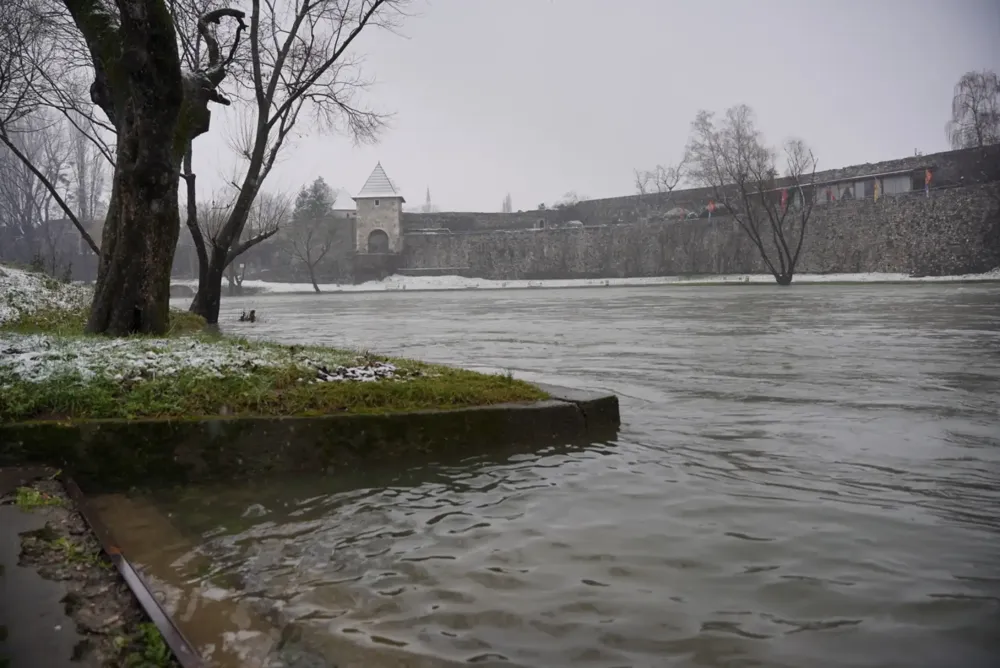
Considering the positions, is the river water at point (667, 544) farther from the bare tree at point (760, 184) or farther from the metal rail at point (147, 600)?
the bare tree at point (760, 184)

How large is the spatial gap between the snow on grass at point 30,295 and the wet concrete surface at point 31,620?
365 inches

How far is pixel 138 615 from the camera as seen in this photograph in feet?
7.08

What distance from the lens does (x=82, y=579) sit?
Answer: 2.38 meters

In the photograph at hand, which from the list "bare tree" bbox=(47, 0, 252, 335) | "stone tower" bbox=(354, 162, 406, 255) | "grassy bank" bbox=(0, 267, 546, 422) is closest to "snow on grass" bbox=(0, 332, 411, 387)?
"grassy bank" bbox=(0, 267, 546, 422)

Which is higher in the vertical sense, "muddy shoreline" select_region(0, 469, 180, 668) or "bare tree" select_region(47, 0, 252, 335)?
"bare tree" select_region(47, 0, 252, 335)

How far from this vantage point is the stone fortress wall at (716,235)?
4012cm

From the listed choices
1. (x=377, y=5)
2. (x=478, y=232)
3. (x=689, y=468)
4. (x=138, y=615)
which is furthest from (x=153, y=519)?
(x=478, y=232)

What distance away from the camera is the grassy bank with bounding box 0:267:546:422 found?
4.04 metres

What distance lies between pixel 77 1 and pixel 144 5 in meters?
2.11

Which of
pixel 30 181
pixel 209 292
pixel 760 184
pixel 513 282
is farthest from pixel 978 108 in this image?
pixel 30 181

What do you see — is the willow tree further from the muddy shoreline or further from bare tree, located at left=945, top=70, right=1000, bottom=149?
bare tree, located at left=945, top=70, right=1000, bottom=149

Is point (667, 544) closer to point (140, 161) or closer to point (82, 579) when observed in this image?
point (82, 579)

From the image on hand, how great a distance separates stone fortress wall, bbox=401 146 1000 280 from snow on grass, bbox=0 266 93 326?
138ft

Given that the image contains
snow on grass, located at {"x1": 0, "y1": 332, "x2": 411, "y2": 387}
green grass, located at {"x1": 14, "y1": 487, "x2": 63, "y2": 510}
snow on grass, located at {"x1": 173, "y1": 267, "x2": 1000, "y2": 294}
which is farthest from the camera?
snow on grass, located at {"x1": 173, "y1": 267, "x2": 1000, "y2": 294}
